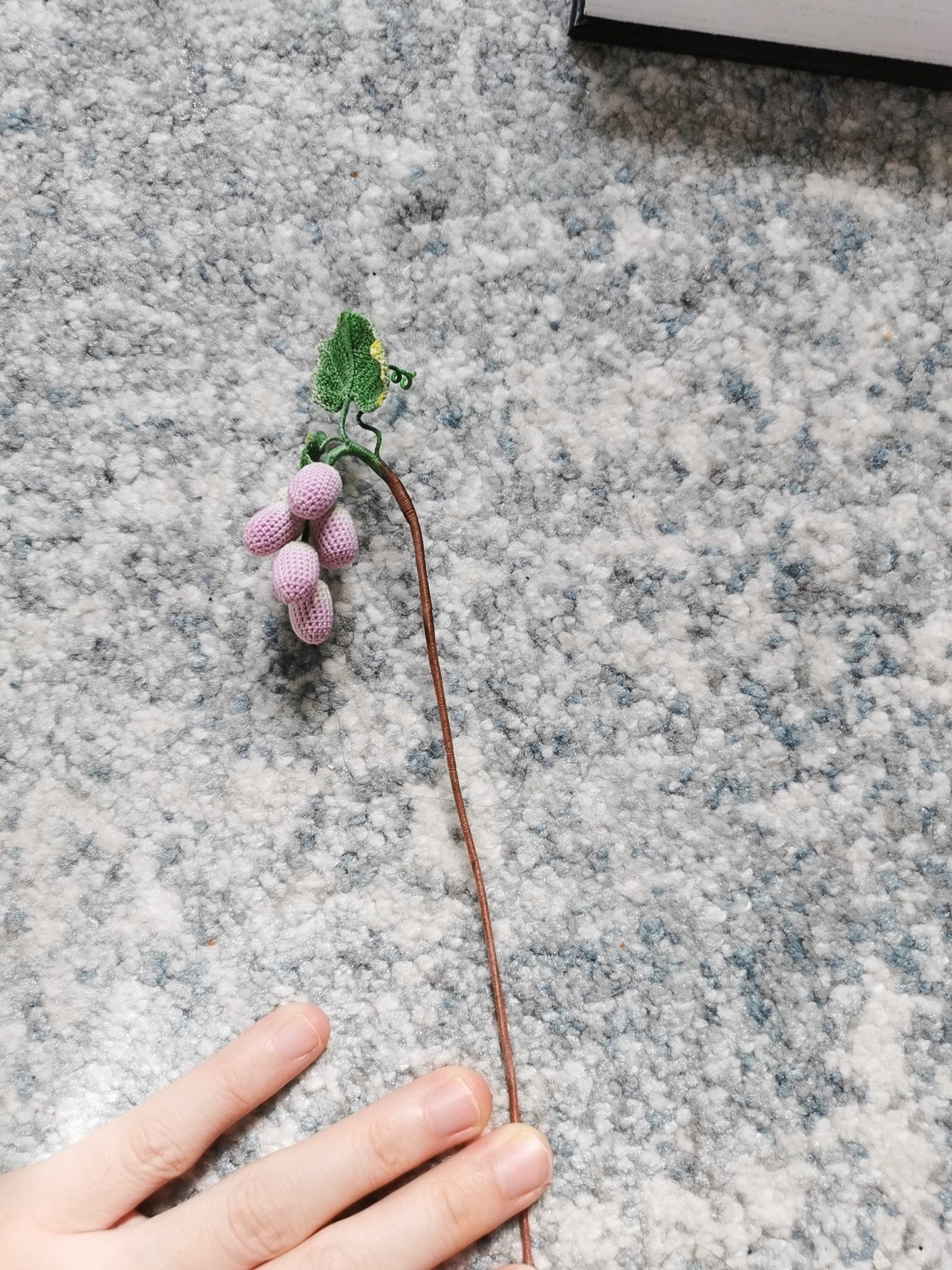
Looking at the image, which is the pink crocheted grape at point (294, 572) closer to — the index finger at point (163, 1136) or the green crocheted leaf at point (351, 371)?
the green crocheted leaf at point (351, 371)

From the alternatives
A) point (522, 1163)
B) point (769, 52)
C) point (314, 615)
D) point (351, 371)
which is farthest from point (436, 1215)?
point (769, 52)

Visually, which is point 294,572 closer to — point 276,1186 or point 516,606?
point 516,606

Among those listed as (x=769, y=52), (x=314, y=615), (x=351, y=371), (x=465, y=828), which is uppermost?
(x=769, y=52)

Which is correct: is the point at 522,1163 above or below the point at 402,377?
below

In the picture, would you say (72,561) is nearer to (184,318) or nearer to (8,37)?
(184,318)

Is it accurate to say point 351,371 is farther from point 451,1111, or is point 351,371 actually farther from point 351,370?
point 451,1111

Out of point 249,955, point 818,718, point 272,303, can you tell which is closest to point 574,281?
point 272,303

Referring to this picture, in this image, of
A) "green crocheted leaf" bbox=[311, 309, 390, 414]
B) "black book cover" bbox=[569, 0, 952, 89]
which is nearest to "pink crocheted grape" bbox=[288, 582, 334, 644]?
"green crocheted leaf" bbox=[311, 309, 390, 414]

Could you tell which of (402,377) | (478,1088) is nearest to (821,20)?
(402,377)
